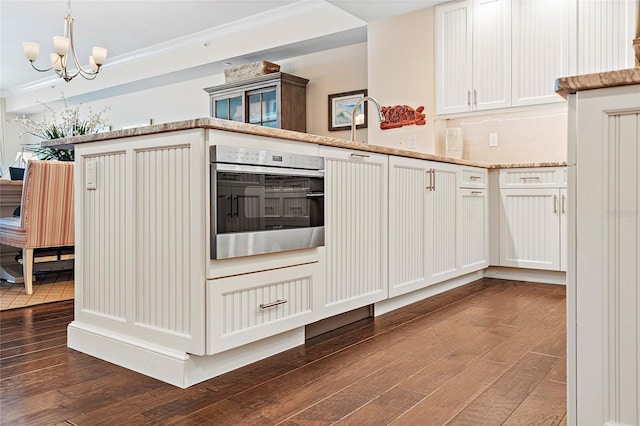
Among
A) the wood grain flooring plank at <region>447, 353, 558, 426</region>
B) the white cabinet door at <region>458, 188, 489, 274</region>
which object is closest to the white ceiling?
the white cabinet door at <region>458, 188, 489, 274</region>

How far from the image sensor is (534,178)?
380 cm

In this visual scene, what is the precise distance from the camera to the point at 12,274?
384 centimetres

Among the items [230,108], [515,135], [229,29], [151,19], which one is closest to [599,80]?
[515,135]

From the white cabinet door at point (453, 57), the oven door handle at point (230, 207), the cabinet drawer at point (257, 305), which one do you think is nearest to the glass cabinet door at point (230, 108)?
the white cabinet door at point (453, 57)

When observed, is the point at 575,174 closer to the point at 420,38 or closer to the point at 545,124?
the point at 545,124

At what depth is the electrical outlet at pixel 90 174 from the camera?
205cm

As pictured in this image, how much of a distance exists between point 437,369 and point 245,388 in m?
0.72

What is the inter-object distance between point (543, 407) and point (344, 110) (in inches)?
168

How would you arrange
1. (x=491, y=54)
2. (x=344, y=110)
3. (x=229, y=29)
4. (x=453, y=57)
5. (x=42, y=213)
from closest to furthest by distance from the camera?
(x=42, y=213) → (x=491, y=54) → (x=453, y=57) → (x=344, y=110) → (x=229, y=29)

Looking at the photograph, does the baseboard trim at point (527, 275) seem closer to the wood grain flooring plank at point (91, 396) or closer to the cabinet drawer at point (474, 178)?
the cabinet drawer at point (474, 178)

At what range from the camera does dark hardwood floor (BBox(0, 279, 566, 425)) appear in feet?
4.65

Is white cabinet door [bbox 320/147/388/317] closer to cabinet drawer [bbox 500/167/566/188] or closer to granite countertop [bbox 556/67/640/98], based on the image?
granite countertop [bbox 556/67/640/98]

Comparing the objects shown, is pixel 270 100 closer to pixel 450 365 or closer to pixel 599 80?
pixel 450 365

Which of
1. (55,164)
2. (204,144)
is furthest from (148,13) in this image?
(204,144)
